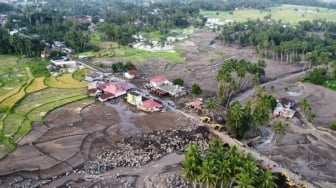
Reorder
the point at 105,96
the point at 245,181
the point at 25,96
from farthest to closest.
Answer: the point at 105,96 < the point at 25,96 < the point at 245,181

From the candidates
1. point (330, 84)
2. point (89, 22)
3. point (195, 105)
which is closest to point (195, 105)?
point (195, 105)

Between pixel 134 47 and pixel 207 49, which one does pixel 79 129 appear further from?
pixel 207 49

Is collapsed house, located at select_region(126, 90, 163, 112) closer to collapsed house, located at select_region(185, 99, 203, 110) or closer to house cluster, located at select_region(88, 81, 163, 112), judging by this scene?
house cluster, located at select_region(88, 81, 163, 112)

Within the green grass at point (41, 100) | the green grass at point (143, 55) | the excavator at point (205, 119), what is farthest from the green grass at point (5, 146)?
the green grass at point (143, 55)

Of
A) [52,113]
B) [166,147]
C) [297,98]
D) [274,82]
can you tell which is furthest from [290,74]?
[52,113]

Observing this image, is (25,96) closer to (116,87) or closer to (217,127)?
(116,87)

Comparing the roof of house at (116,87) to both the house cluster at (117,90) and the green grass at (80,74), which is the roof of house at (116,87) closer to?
the house cluster at (117,90)

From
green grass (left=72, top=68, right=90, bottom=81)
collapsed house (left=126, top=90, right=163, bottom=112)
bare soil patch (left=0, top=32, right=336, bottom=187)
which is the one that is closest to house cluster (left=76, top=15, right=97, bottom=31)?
green grass (left=72, top=68, right=90, bottom=81)
